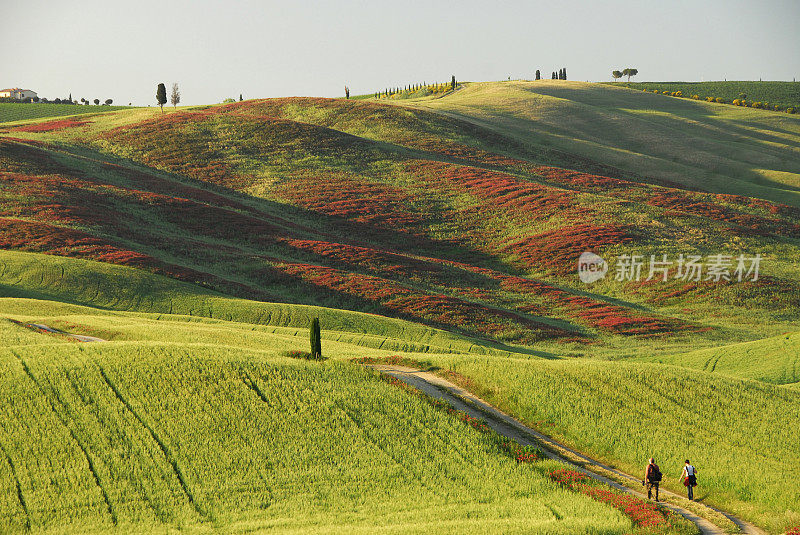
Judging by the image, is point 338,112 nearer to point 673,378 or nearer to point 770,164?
point 770,164

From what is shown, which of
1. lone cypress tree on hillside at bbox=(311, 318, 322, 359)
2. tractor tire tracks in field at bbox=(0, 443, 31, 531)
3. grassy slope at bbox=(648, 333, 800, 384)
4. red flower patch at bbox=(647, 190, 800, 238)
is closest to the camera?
tractor tire tracks in field at bbox=(0, 443, 31, 531)

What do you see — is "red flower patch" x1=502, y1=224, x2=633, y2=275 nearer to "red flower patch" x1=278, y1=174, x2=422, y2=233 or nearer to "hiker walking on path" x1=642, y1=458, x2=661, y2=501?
"red flower patch" x1=278, y1=174, x2=422, y2=233

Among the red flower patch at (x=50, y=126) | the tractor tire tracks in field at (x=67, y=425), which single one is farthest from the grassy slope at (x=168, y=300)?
the red flower patch at (x=50, y=126)

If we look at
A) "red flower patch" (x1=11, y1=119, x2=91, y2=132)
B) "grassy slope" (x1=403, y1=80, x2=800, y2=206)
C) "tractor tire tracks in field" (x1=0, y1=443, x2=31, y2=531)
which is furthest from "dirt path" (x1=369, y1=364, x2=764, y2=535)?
"red flower patch" (x1=11, y1=119, x2=91, y2=132)

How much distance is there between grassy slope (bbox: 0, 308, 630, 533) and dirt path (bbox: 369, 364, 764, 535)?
7.14 ft

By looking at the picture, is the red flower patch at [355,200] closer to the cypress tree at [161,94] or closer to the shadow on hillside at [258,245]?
the shadow on hillside at [258,245]

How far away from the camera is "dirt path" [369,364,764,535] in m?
25.7

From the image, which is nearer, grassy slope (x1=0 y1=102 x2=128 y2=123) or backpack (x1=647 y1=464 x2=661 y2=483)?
backpack (x1=647 y1=464 x2=661 y2=483)

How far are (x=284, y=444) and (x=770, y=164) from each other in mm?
138524

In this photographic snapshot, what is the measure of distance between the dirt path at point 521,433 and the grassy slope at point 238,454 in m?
2.18

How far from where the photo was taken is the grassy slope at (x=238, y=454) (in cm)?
2377

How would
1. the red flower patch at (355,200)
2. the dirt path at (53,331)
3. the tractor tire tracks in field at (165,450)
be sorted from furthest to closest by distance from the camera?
the red flower patch at (355,200), the dirt path at (53,331), the tractor tire tracks in field at (165,450)

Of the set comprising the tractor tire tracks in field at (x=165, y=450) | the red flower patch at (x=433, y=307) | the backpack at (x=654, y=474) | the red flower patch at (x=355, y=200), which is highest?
the red flower patch at (x=355, y=200)

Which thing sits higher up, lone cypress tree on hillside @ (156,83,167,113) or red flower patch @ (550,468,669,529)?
lone cypress tree on hillside @ (156,83,167,113)
